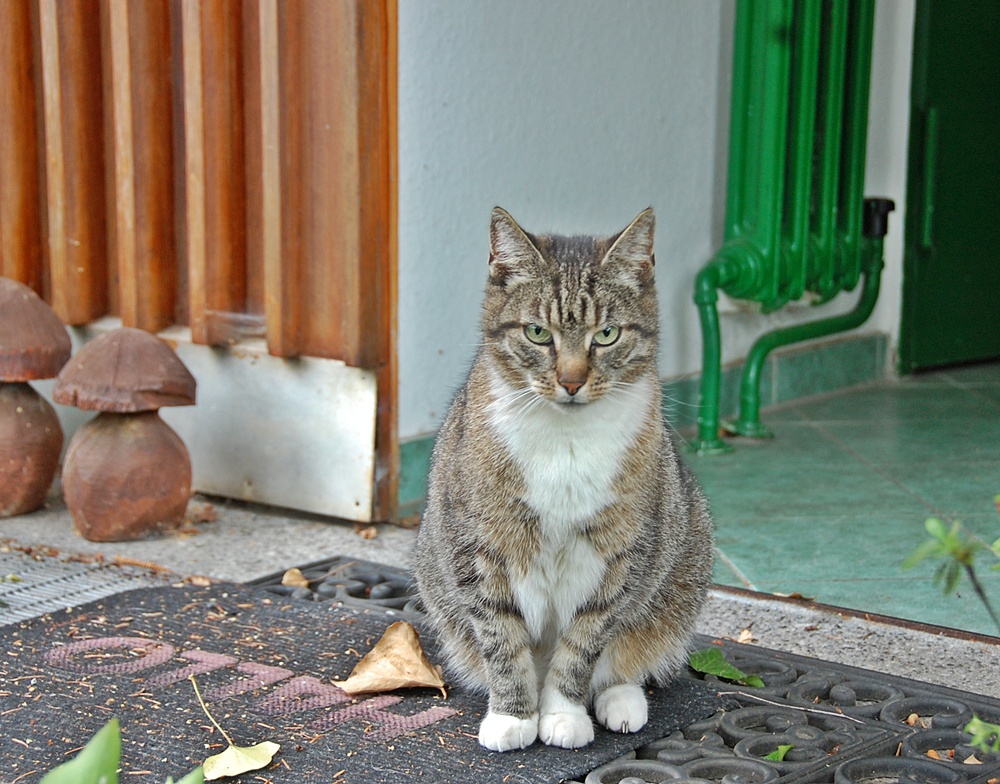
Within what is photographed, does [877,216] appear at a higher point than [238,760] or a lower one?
higher

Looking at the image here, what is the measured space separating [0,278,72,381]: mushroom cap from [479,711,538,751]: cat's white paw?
235 centimetres

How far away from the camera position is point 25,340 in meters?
4.12

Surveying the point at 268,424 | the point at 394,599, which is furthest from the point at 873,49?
the point at 394,599

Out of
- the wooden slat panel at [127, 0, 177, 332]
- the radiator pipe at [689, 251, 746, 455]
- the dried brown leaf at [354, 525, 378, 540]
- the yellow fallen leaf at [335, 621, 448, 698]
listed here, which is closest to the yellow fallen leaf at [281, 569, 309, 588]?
the dried brown leaf at [354, 525, 378, 540]

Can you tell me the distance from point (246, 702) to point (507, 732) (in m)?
0.60

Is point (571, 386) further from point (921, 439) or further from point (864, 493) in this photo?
point (921, 439)

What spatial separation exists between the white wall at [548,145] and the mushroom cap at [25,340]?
46.8 inches

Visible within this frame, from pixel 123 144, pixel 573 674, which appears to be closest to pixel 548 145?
pixel 123 144

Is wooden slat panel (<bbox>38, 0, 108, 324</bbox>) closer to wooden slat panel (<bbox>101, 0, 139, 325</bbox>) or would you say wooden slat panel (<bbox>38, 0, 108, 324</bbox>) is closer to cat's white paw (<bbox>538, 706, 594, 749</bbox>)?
wooden slat panel (<bbox>101, 0, 139, 325</bbox>)

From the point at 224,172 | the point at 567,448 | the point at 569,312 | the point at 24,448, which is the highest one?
the point at 224,172

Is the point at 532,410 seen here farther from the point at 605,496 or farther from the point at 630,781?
the point at 630,781

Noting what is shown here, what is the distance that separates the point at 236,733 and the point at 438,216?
210 cm

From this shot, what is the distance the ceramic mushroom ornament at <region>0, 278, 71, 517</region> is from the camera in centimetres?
→ 412

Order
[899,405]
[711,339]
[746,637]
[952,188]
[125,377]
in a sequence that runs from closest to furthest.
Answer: [746,637]
[125,377]
[711,339]
[899,405]
[952,188]
